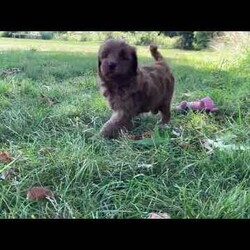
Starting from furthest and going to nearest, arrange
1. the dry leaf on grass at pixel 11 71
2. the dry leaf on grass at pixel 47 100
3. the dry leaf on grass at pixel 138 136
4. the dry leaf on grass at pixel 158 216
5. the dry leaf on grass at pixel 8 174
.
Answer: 1. the dry leaf on grass at pixel 11 71
2. the dry leaf on grass at pixel 47 100
3. the dry leaf on grass at pixel 138 136
4. the dry leaf on grass at pixel 8 174
5. the dry leaf on grass at pixel 158 216

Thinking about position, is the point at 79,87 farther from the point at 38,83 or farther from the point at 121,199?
the point at 121,199

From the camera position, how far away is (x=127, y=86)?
4.11 m

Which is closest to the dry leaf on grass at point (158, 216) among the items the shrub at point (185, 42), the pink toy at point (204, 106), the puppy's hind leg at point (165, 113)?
the puppy's hind leg at point (165, 113)

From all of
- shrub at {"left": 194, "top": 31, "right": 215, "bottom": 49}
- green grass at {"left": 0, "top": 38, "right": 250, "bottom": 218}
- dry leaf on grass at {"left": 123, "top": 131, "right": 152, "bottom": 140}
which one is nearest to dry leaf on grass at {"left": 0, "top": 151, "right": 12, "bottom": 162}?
green grass at {"left": 0, "top": 38, "right": 250, "bottom": 218}

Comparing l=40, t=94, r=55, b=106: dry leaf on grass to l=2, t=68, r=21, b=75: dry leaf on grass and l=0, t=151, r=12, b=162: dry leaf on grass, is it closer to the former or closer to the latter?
l=2, t=68, r=21, b=75: dry leaf on grass

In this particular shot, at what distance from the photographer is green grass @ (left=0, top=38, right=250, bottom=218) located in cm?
258

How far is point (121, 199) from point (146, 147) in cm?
88

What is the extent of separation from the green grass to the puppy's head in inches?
19.6

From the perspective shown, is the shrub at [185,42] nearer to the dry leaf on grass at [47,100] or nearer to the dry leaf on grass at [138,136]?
the dry leaf on grass at [47,100]

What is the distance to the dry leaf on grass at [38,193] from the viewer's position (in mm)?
2627

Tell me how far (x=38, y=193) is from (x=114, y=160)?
701 mm

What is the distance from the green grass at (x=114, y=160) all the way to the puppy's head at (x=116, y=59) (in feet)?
1.63

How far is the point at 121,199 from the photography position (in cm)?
269

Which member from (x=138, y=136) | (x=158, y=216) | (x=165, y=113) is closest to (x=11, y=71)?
(x=165, y=113)
